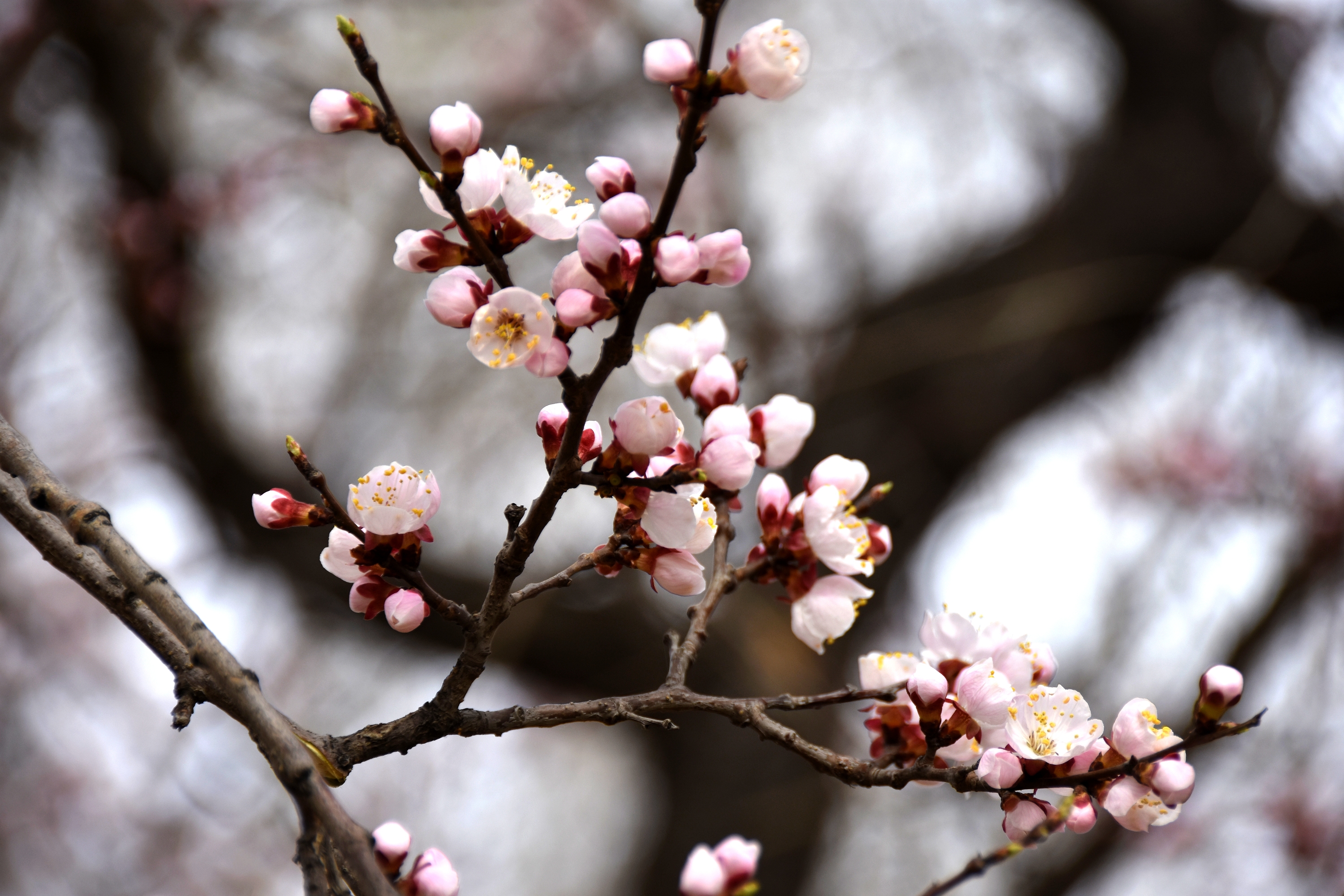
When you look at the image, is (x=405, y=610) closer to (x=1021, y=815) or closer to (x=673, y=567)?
(x=673, y=567)

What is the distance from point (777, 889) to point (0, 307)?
320cm

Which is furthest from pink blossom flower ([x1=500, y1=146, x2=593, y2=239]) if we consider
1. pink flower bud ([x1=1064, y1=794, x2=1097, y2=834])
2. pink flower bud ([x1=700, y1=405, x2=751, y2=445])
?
pink flower bud ([x1=1064, y1=794, x2=1097, y2=834])

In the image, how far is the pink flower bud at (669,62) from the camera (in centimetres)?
62

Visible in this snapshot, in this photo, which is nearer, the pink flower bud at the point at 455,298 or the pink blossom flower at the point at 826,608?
the pink flower bud at the point at 455,298

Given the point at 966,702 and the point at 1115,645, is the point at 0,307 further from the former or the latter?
the point at 1115,645

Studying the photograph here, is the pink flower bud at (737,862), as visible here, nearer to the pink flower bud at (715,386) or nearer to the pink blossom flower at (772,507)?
the pink blossom flower at (772,507)

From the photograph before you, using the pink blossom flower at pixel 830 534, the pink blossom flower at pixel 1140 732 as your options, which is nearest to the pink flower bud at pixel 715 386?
the pink blossom flower at pixel 830 534

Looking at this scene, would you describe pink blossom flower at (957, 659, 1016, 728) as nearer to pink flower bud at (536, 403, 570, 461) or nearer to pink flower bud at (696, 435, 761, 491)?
pink flower bud at (696, 435, 761, 491)

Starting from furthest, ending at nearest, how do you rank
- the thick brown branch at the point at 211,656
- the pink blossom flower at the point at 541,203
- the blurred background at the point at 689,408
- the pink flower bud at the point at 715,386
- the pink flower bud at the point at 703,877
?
1. the blurred background at the point at 689,408
2. the pink flower bud at the point at 715,386
3. the pink blossom flower at the point at 541,203
4. the pink flower bud at the point at 703,877
5. the thick brown branch at the point at 211,656

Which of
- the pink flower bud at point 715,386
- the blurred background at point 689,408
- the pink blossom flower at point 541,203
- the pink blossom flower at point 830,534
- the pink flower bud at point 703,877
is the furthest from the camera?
the blurred background at point 689,408

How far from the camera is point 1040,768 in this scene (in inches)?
31.7

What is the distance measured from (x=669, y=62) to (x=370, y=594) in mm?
518

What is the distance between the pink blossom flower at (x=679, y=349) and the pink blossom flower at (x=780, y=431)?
11 cm

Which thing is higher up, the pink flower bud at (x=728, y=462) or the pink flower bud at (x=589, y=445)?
the pink flower bud at (x=728, y=462)
